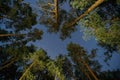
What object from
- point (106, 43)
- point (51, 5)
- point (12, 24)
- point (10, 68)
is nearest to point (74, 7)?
point (51, 5)

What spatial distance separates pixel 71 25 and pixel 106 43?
2393 mm

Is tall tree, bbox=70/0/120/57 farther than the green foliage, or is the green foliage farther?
the green foliage

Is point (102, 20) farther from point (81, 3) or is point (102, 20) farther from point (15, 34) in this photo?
point (15, 34)

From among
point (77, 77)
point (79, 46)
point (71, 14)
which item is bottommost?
point (77, 77)

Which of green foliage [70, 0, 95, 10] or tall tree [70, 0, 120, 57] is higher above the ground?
green foliage [70, 0, 95, 10]

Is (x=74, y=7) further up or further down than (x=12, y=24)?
further up

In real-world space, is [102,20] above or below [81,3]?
below

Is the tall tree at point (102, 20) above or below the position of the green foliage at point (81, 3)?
below

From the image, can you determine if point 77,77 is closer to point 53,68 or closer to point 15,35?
point 53,68

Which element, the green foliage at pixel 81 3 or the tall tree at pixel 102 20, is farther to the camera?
the green foliage at pixel 81 3

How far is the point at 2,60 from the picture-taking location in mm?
19891

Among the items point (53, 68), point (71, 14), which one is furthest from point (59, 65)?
point (71, 14)

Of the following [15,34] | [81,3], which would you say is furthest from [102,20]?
[15,34]

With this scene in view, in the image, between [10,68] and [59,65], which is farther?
[10,68]
